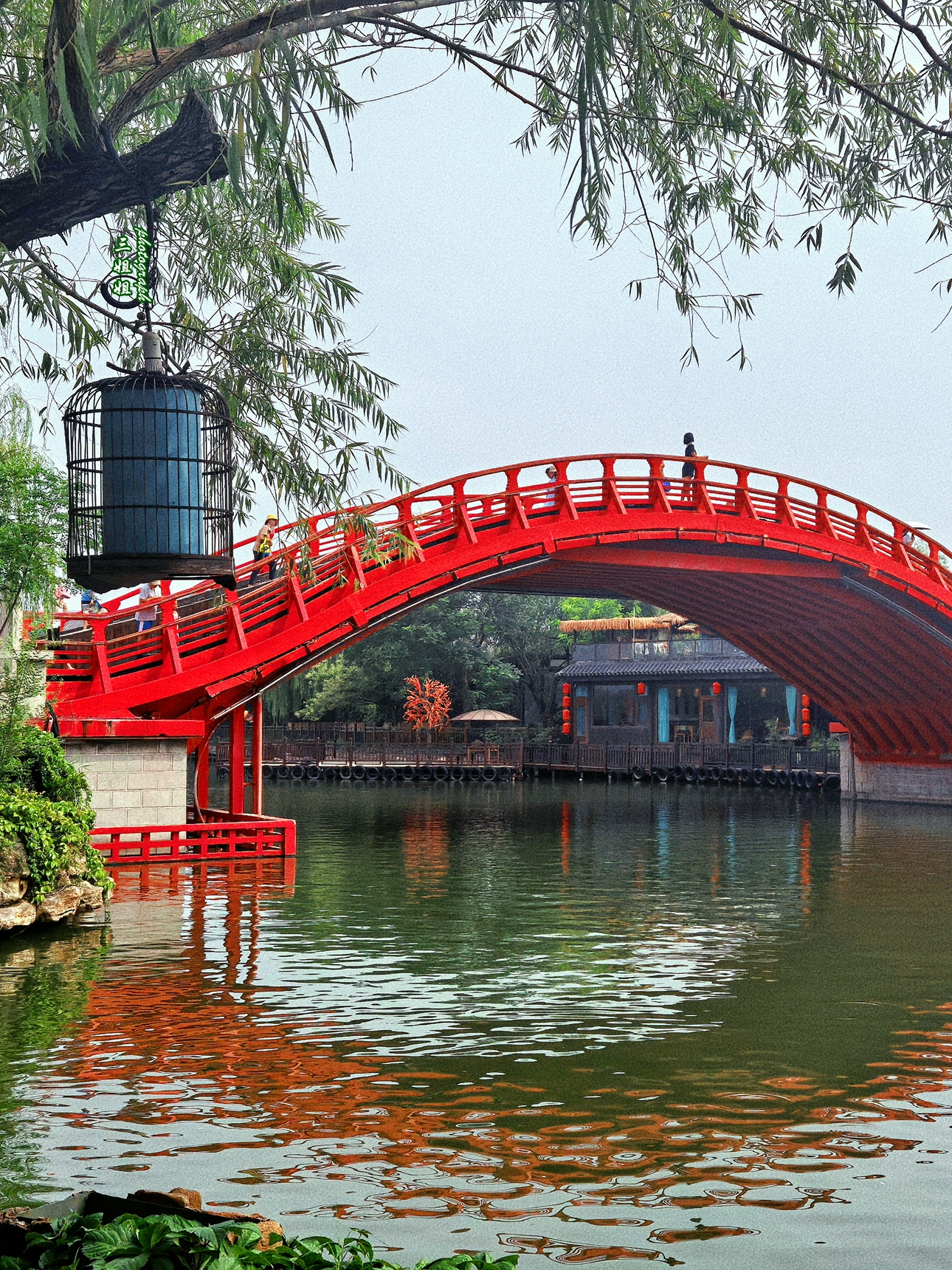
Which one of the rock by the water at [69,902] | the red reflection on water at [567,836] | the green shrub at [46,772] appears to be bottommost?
the red reflection on water at [567,836]

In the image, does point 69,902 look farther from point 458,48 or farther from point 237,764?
point 458,48

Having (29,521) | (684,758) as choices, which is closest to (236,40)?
(29,521)

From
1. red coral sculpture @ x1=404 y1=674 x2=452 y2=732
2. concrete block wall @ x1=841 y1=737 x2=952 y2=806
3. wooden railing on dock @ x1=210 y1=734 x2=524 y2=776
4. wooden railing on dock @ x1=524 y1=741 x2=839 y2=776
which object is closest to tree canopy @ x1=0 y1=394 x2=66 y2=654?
concrete block wall @ x1=841 y1=737 x2=952 y2=806

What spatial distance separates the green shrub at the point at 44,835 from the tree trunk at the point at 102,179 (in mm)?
8213

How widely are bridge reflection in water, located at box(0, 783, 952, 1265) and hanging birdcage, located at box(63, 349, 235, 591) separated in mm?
2783

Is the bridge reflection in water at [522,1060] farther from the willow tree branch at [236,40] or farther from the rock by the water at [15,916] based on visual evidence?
the willow tree branch at [236,40]

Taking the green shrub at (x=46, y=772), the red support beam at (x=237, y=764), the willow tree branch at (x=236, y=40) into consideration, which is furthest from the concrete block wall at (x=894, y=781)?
the willow tree branch at (x=236, y=40)

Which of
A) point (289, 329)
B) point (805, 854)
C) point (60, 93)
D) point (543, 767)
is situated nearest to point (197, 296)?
point (289, 329)

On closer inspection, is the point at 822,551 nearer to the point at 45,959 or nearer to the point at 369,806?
the point at 369,806

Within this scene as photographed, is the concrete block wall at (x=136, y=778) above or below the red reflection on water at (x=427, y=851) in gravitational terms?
above

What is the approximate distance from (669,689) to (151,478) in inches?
1745

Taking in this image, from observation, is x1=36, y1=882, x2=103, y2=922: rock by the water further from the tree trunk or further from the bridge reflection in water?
the tree trunk

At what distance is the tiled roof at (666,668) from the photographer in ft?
151

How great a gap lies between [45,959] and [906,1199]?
797 cm
